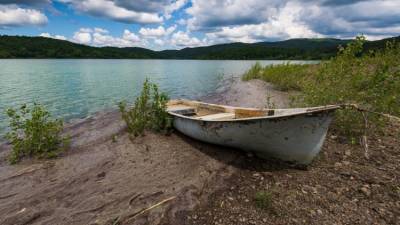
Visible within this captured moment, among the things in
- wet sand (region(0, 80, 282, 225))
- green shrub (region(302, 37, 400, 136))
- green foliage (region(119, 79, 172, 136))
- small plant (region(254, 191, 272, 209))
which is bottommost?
wet sand (region(0, 80, 282, 225))

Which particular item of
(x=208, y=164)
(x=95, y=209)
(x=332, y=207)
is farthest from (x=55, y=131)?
(x=332, y=207)

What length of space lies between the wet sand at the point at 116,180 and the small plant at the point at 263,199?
846mm

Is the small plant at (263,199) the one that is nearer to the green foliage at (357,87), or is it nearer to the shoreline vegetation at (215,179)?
the shoreline vegetation at (215,179)

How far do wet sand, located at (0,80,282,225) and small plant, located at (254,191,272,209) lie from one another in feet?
2.77

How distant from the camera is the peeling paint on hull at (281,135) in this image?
16.1ft

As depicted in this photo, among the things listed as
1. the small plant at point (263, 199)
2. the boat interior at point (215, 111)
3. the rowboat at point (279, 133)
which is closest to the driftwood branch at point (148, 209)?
the small plant at point (263, 199)

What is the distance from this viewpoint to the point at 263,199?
4508 mm

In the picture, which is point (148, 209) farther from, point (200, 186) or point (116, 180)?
point (116, 180)

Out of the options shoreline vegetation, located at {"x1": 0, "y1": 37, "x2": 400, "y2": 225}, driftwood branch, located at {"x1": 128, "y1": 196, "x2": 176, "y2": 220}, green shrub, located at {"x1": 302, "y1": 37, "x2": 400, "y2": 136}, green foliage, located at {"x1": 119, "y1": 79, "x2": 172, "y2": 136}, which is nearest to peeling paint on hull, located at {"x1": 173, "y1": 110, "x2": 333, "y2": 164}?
shoreline vegetation, located at {"x1": 0, "y1": 37, "x2": 400, "y2": 225}

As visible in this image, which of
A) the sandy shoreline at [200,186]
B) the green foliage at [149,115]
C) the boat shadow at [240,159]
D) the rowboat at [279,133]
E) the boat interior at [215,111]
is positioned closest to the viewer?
the sandy shoreline at [200,186]

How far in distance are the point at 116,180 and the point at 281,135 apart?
3777mm

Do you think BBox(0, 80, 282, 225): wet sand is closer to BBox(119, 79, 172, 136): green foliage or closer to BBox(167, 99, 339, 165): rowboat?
BBox(119, 79, 172, 136): green foliage

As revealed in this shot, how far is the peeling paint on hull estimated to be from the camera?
4.91m

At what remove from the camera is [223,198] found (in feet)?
15.6
